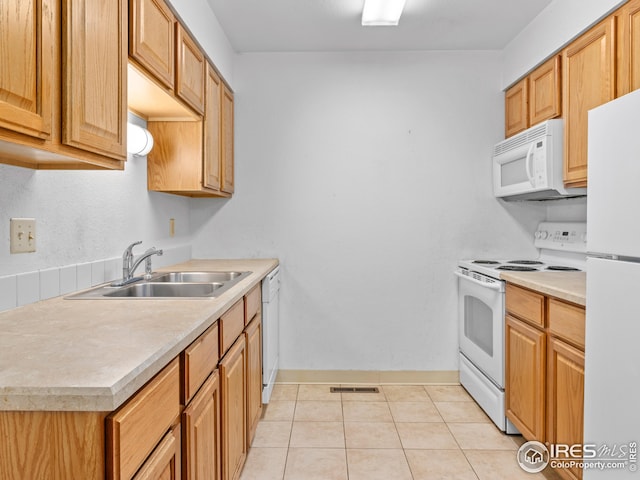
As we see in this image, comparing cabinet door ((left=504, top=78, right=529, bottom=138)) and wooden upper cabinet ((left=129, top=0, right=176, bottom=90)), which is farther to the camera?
cabinet door ((left=504, top=78, right=529, bottom=138))

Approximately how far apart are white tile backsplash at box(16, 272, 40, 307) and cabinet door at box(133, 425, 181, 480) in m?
0.72

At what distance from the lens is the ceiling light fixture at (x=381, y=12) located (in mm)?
2430

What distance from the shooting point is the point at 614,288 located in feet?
4.53

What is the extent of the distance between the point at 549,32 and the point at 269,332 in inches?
94.0

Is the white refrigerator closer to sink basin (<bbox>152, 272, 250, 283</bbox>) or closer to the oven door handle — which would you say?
the oven door handle

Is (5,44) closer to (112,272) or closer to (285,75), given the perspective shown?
(112,272)

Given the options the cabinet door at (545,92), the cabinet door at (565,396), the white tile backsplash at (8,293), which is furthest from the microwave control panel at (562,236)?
the white tile backsplash at (8,293)

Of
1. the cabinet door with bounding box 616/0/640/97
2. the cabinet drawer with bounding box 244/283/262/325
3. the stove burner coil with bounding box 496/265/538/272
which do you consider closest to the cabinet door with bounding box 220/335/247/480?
the cabinet drawer with bounding box 244/283/262/325

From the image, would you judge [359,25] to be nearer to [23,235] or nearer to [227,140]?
[227,140]

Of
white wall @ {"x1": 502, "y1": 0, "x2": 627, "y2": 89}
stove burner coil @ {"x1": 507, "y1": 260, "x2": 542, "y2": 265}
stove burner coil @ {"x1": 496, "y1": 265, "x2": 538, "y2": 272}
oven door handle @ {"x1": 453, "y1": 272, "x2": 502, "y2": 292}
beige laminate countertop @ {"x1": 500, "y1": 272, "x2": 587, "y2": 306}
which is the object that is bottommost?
oven door handle @ {"x1": 453, "y1": 272, "x2": 502, "y2": 292}

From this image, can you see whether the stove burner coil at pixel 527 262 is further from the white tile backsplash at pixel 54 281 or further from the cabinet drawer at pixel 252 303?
the white tile backsplash at pixel 54 281

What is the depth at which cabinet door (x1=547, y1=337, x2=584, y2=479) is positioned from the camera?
1.76m

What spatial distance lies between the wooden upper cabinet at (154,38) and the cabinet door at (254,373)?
121 centimetres

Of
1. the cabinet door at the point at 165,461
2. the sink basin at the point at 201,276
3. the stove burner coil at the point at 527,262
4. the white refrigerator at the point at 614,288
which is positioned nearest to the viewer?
the cabinet door at the point at 165,461
